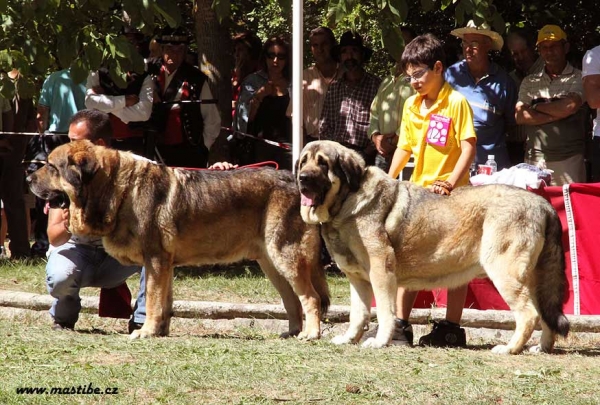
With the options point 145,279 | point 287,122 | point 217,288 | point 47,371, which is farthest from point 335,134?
point 47,371

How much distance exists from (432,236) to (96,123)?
2.89m

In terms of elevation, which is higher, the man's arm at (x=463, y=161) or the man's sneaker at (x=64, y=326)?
the man's arm at (x=463, y=161)

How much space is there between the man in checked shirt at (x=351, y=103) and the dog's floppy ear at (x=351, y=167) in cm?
398

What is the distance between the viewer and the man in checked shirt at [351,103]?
11711 mm

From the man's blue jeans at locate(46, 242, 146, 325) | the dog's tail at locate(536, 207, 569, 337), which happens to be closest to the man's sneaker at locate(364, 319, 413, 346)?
the dog's tail at locate(536, 207, 569, 337)

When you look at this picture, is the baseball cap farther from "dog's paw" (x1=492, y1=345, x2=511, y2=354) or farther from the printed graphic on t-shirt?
"dog's paw" (x1=492, y1=345, x2=511, y2=354)

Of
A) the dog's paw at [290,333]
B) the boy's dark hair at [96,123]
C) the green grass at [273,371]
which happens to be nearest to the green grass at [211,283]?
the dog's paw at [290,333]

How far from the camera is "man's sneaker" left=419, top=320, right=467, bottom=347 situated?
827cm

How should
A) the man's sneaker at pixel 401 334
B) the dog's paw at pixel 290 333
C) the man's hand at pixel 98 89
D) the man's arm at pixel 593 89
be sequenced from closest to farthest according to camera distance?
the man's sneaker at pixel 401 334
the dog's paw at pixel 290 333
the man's arm at pixel 593 89
the man's hand at pixel 98 89

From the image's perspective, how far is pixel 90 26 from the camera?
34.9ft

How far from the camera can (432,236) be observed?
775cm

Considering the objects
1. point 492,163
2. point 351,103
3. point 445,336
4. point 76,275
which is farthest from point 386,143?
point 76,275

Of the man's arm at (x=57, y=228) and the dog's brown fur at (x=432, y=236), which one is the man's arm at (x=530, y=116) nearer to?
the dog's brown fur at (x=432, y=236)

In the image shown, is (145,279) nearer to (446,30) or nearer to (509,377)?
(509,377)
